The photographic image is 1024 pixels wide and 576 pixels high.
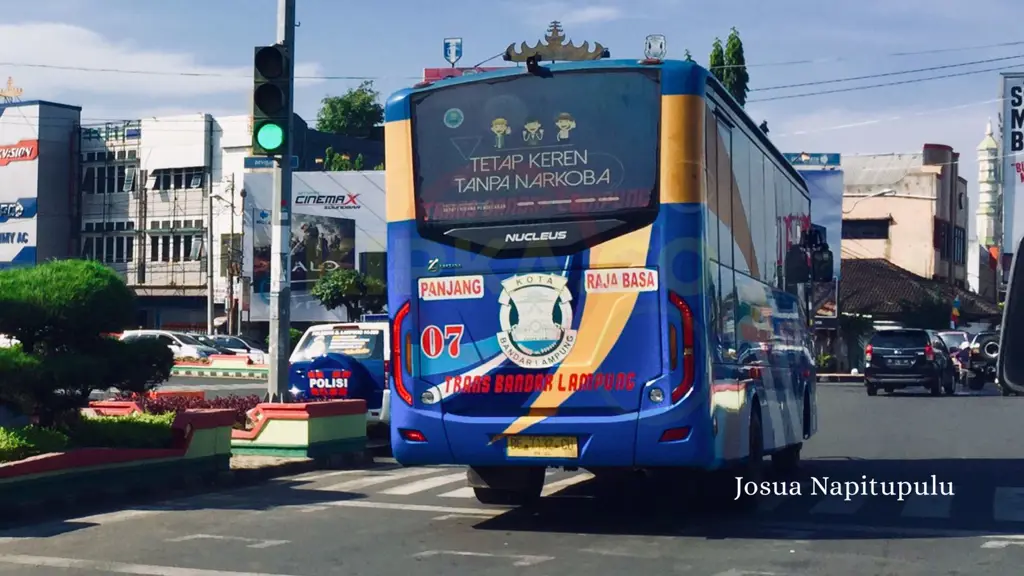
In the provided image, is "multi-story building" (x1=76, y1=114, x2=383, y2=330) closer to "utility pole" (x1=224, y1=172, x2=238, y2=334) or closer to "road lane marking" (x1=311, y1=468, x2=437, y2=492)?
"utility pole" (x1=224, y1=172, x2=238, y2=334)

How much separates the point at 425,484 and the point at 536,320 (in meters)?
4.21

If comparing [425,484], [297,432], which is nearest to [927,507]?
[425,484]

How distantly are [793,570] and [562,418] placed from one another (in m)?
2.23

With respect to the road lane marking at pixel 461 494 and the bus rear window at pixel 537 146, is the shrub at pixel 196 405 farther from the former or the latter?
the bus rear window at pixel 537 146

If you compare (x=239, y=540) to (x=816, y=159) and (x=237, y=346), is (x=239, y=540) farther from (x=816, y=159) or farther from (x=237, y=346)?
(x=816, y=159)

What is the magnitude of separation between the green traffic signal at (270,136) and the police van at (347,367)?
16.3 ft

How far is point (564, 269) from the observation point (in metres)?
10.2

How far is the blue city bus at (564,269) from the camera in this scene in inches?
392

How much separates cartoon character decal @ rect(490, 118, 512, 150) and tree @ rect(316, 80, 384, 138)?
243ft

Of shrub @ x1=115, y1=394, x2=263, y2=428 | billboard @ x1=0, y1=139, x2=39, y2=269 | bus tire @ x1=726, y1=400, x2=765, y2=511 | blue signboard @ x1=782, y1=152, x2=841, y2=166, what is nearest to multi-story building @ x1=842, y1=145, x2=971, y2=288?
blue signboard @ x1=782, y1=152, x2=841, y2=166

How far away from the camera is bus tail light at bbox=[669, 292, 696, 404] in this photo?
32.5 feet

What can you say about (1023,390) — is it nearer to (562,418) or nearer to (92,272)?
(562,418)

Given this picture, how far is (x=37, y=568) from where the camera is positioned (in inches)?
346

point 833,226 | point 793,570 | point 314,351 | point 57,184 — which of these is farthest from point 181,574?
point 57,184
